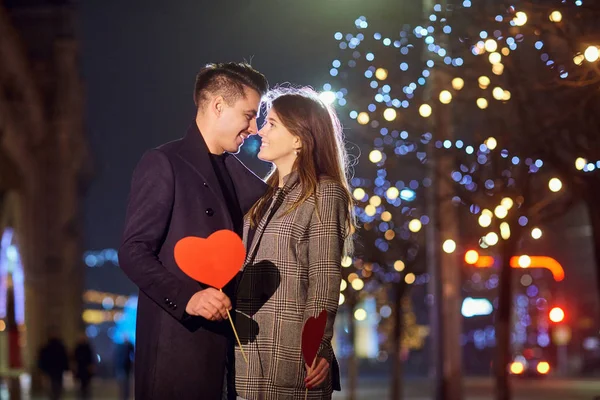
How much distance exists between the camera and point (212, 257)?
13.7 feet

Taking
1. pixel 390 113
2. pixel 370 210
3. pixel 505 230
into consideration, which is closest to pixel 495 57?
pixel 505 230

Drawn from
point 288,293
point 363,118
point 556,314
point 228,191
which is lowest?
point 288,293

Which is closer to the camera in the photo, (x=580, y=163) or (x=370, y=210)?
(x=580, y=163)

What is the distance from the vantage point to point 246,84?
15.1 ft

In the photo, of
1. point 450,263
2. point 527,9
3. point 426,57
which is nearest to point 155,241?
point 527,9

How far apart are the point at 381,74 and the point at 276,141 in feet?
37.8

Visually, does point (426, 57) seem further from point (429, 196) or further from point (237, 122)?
point (237, 122)

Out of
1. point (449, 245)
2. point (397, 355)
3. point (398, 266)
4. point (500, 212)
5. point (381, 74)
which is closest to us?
point (500, 212)

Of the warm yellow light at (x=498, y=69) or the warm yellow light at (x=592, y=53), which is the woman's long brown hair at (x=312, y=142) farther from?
the warm yellow light at (x=498, y=69)

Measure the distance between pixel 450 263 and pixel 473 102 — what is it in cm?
401

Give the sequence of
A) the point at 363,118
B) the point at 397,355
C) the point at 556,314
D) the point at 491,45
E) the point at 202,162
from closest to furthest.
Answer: the point at 202,162 < the point at 491,45 < the point at 363,118 < the point at 556,314 < the point at 397,355

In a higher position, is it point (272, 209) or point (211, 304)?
point (272, 209)

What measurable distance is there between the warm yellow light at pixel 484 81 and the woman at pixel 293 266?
343 inches

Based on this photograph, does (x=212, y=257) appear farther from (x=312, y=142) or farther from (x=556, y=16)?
(x=556, y=16)
